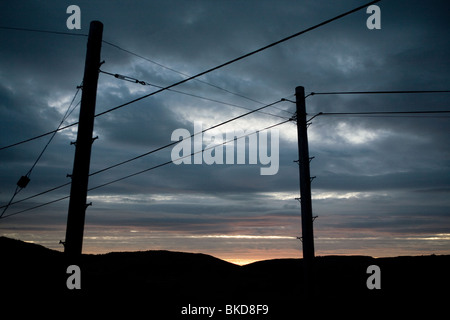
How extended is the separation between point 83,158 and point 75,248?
234 cm

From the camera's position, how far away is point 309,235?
37.3 ft

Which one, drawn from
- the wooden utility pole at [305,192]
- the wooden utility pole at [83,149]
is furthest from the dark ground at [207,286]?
the wooden utility pole at [305,192]

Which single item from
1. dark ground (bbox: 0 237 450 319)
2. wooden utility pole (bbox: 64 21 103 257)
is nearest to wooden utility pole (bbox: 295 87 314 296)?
dark ground (bbox: 0 237 450 319)

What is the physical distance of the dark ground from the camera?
36.8 ft

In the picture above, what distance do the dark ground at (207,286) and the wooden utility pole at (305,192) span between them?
0.75 meters

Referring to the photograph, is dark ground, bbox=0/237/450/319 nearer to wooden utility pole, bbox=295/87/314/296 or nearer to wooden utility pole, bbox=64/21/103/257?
wooden utility pole, bbox=64/21/103/257

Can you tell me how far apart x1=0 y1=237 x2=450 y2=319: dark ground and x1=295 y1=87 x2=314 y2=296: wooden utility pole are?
2.46 feet

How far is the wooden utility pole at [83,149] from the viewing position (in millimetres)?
7984

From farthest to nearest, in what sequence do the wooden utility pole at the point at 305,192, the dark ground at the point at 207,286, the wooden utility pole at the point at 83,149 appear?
the dark ground at the point at 207,286 < the wooden utility pole at the point at 305,192 < the wooden utility pole at the point at 83,149

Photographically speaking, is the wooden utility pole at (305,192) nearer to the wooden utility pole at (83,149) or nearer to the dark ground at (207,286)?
the dark ground at (207,286)
